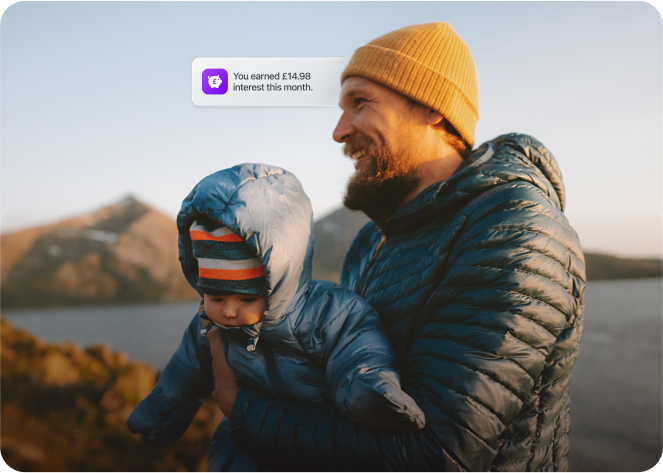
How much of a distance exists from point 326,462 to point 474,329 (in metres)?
0.53

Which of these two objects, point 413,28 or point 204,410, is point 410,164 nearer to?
point 413,28

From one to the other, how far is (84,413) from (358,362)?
4038 millimetres

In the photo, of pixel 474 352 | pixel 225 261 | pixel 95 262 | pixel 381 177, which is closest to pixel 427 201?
pixel 381 177

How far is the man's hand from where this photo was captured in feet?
3.89

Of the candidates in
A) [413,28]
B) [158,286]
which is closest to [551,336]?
[413,28]

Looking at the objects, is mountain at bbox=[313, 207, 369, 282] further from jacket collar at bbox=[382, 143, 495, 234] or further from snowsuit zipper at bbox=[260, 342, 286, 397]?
snowsuit zipper at bbox=[260, 342, 286, 397]

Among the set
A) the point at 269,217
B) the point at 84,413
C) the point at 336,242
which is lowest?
the point at 84,413

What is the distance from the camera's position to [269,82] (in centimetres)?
190

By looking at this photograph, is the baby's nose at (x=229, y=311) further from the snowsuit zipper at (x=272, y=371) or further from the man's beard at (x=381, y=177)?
the man's beard at (x=381, y=177)

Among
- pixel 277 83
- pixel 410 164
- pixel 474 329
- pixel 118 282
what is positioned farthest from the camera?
pixel 118 282

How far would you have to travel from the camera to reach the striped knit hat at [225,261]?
103 centimetres

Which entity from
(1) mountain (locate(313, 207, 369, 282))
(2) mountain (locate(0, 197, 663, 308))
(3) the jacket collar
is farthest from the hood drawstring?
(2) mountain (locate(0, 197, 663, 308))

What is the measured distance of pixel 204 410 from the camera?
3.81m

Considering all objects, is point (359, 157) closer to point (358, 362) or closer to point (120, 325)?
point (358, 362)
